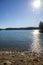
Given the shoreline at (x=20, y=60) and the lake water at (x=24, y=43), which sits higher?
the shoreline at (x=20, y=60)

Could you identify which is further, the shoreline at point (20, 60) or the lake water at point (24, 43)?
the lake water at point (24, 43)

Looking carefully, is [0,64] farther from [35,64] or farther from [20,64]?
[35,64]

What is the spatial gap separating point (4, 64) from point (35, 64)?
315 cm

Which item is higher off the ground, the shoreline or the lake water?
the shoreline

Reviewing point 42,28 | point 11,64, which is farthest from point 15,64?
point 42,28

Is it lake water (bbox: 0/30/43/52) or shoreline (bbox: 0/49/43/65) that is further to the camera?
lake water (bbox: 0/30/43/52)

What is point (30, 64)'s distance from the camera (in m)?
Answer: 13.5

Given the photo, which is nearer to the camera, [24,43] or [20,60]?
[20,60]

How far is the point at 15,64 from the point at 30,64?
1.58 meters

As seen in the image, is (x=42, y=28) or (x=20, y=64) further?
(x=42, y=28)

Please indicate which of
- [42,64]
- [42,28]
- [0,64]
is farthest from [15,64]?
[42,28]

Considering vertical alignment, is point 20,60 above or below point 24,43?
above

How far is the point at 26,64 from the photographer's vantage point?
1340 centimetres

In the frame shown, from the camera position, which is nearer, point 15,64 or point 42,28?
point 15,64
